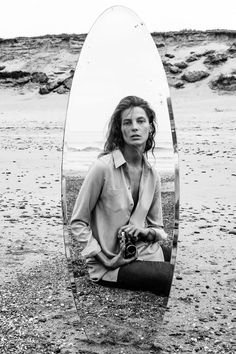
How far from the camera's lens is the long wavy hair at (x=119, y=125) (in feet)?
10.2

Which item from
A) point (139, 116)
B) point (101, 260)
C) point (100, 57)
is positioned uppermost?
point (100, 57)

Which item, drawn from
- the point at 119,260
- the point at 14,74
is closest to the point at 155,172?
the point at 119,260

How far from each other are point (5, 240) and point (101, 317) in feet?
7.34

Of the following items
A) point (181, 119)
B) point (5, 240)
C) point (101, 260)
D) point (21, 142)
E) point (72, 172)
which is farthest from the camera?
point (181, 119)

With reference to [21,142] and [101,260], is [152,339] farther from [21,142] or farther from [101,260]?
[21,142]

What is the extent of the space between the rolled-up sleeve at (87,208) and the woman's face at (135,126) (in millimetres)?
214

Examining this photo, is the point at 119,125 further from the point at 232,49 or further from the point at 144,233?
the point at 232,49

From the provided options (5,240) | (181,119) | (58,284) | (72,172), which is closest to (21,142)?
(181,119)

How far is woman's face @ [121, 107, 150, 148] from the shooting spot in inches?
120

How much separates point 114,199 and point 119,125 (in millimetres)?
418

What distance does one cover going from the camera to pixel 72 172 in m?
3.20

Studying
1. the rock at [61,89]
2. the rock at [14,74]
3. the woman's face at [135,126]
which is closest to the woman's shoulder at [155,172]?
the woman's face at [135,126]

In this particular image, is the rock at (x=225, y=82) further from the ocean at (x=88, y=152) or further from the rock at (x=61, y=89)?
the ocean at (x=88, y=152)

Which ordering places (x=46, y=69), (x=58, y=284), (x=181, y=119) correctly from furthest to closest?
(x=46, y=69)
(x=181, y=119)
(x=58, y=284)
